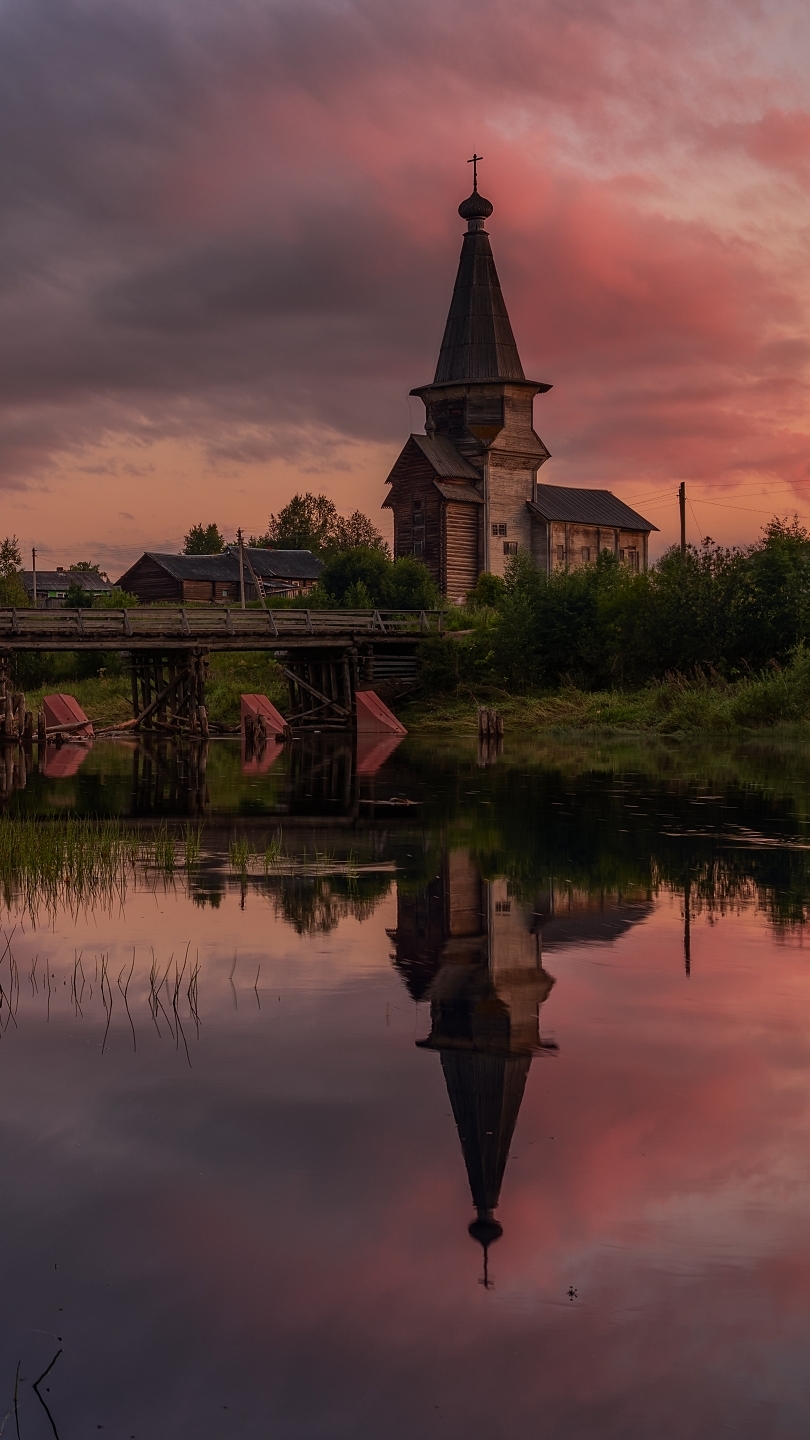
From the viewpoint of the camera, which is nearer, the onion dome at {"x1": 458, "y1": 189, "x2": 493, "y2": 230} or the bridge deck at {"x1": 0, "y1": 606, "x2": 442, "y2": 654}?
the bridge deck at {"x1": 0, "y1": 606, "x2": 442, "y2": 654}

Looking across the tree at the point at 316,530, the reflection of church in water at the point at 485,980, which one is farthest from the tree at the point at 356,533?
the reflection of church in water at the point at 485,980

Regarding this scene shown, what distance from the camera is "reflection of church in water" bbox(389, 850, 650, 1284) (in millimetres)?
6457

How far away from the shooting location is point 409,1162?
6074mm

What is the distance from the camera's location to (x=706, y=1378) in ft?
14.3

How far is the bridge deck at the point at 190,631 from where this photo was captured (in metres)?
39.5

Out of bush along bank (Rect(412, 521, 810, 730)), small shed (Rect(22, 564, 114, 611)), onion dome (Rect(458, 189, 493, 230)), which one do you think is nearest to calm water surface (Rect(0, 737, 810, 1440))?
bush along bank (Rect(412, 521, 810, 730))

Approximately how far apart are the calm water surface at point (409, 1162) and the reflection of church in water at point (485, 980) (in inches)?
1.4

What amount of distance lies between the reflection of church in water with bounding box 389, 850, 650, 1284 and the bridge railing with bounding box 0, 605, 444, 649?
2696 centimetres

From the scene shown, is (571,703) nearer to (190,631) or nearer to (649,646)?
(649,646)

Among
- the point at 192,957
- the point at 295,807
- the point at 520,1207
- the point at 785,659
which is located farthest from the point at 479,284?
the point at 520,1207

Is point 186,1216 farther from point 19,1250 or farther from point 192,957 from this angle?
point 192,957

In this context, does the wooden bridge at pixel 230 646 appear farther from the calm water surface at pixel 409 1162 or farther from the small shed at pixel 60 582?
the small shed at pixel 60 582

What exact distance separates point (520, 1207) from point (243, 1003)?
3.70 m

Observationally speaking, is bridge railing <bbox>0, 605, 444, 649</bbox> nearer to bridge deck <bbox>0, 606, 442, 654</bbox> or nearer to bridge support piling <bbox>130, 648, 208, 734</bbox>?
bridge deck <bbox>0, 606, 442, 654</bbox>
